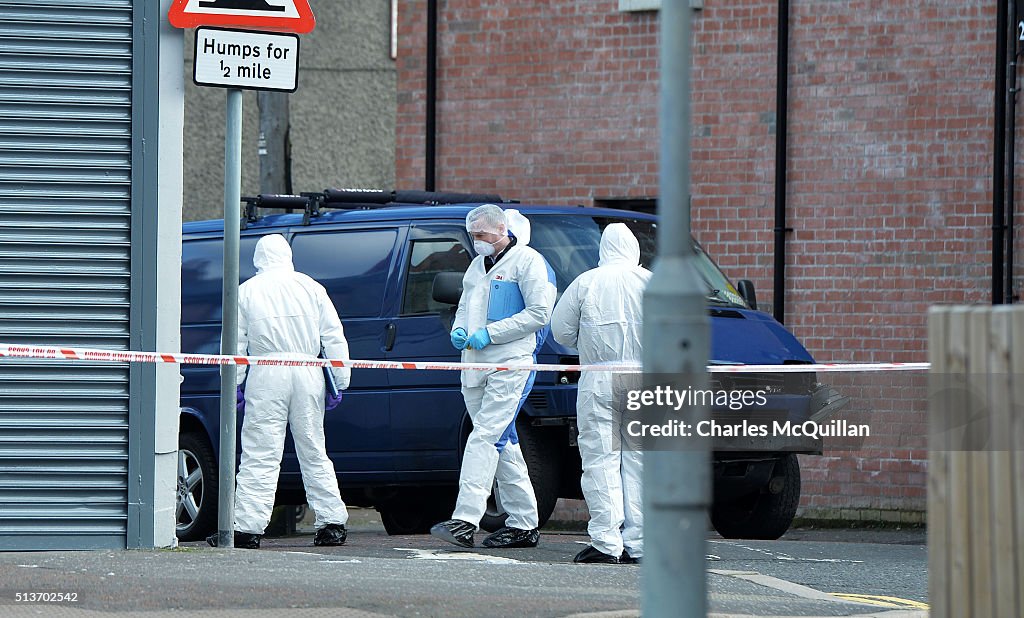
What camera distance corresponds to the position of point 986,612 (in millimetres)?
5160

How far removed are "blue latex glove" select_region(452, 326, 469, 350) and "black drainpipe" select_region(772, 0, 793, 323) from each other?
4.91 m

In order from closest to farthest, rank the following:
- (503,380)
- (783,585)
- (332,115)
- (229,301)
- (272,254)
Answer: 1. (783,585)
2. (229,301)
3. (503,380)
4. (272,254)
5. (332,115)

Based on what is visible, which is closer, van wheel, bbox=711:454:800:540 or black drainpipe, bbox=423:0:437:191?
van wheel, bbox=711:454:800:540

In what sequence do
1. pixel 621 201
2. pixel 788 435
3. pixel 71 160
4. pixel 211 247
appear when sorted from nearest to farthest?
pixel 71 160 → pixel 788 435 → pixel 211 247 → pixel 621 201

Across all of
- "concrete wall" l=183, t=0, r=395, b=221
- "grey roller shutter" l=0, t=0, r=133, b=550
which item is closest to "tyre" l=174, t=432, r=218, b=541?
"grey roller shutter" l=0, t=0, r=133, b=550

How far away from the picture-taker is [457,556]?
928 centimetres

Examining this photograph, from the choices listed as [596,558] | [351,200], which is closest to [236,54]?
[596,558]

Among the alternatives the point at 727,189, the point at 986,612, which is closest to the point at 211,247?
the point at 727,189

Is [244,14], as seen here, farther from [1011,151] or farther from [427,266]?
[1011,151]

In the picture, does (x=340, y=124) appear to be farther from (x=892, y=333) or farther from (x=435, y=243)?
(x=435, y=243)

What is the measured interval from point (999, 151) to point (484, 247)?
515cm

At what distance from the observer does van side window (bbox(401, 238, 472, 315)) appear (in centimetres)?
1108

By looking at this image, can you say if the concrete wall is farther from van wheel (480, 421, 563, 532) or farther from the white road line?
the white road line

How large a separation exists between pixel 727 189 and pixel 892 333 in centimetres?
179
